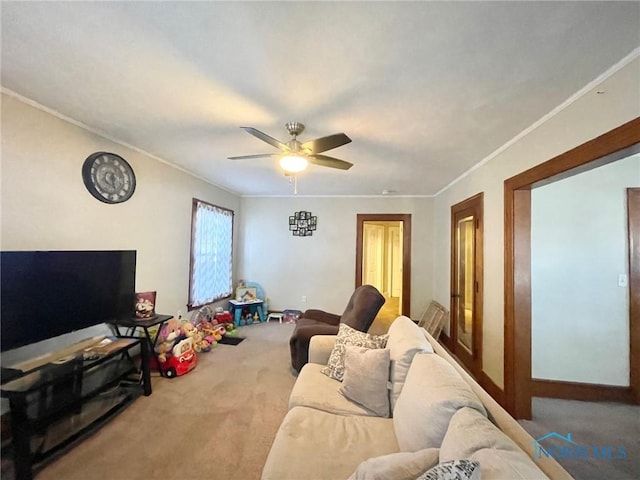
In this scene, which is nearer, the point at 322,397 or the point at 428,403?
the point at 428,403

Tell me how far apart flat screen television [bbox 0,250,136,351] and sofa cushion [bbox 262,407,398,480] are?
1.87 m

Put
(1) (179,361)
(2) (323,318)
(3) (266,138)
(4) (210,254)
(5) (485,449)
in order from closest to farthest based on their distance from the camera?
1. (5) (485,449)
2. (3) (266,138)
3. (1) (179,361)
4. (2) (323,318)
5. (4) (210,254)

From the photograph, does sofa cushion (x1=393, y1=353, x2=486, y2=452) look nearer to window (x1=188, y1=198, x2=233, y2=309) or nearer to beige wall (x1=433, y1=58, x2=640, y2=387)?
beige wall (x1=433, y1=58, x2=640, y2=387)

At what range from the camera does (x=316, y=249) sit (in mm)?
5363

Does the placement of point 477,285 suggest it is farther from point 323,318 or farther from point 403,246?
point 403,246

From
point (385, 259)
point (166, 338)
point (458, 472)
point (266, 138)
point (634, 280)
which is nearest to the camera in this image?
point (458, 472)

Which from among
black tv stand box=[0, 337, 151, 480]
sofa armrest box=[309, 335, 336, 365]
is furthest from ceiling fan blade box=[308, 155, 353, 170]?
black tv stand box=[0, 337, 151, 480]

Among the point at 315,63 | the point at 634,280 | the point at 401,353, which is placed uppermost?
the point at 315,63

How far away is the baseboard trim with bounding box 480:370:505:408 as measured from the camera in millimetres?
2422

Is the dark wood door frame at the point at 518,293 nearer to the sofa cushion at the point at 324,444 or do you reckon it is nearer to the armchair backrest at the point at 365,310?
the armchair backrest at the point at 365,310

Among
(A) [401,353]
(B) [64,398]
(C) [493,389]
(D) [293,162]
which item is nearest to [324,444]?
(A) [401,353]

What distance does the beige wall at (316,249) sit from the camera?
5113 mm

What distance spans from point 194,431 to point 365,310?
1.72m

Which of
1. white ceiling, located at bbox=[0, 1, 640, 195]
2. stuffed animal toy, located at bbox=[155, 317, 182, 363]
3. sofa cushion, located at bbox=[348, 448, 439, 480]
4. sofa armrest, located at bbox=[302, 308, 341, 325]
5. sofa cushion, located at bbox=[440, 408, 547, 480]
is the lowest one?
stuffed animal toy, located at bbox=[155, 317, 182, 363]
